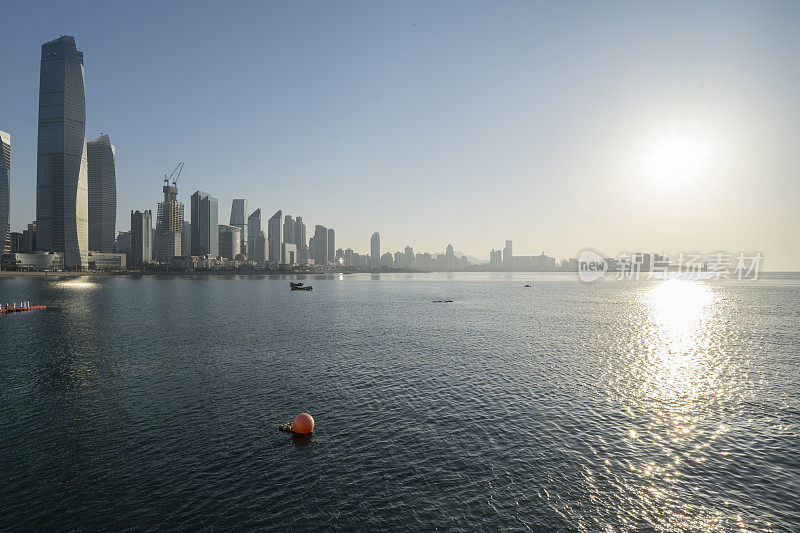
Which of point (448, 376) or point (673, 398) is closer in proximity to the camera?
point (673, 398)

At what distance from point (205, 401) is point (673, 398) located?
179 ft

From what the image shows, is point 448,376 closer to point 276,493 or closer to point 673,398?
point 673,398

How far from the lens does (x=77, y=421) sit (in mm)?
37688

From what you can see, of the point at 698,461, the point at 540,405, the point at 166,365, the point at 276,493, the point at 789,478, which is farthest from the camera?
the point at 166,365

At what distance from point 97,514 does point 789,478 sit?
156 ft

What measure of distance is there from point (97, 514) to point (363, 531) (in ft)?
54.3

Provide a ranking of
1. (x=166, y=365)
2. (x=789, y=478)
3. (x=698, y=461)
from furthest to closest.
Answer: (x=166, y=365) < (x=698, y=461) < (x=789, y=478)

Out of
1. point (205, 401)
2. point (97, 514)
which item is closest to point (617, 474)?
point (97, 514)

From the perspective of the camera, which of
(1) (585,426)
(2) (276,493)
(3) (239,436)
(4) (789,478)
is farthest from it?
(1) (585,426)

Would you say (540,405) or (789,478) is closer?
(789,478)

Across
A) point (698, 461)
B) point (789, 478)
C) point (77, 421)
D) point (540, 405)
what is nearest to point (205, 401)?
point (77, 421)

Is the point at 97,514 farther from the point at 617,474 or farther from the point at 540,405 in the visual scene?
the point at 540,405

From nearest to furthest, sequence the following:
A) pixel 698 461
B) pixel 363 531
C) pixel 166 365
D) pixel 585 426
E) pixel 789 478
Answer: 1. pixel 363 531
2. pixel 789 478
3. pixel 698 461
4. pixel 585 426
5. pixel 166 365

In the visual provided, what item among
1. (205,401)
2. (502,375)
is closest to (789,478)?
(502,375)
